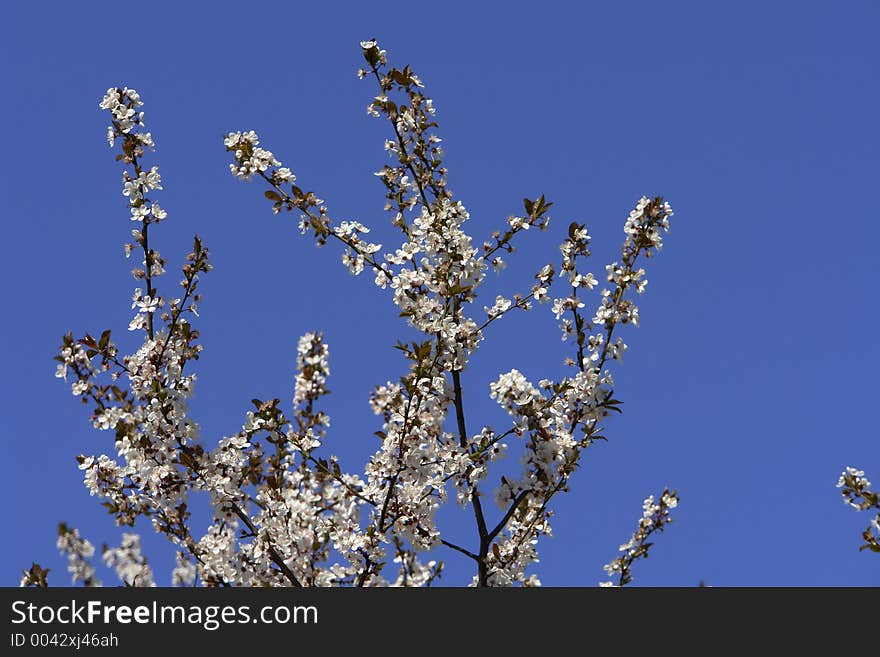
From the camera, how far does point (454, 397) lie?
6793 mm

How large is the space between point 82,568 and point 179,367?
17.6ft

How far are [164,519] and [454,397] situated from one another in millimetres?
2635
